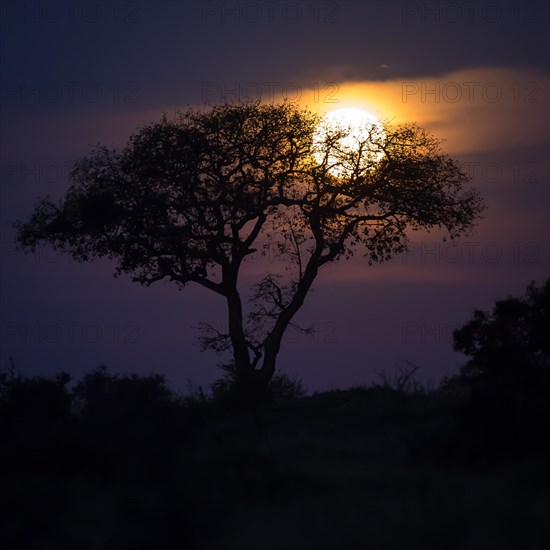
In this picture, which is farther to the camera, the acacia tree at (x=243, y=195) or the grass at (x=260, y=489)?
the acacia tree at (x=243, y=195)

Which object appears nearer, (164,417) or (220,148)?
(164,417)

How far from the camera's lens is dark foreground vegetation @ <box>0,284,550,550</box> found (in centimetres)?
1052

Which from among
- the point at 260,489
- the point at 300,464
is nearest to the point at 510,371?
the point at 300,464

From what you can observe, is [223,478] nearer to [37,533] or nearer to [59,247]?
[37,533]

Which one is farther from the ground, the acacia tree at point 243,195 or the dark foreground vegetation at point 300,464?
the acacia tree at point 243,195

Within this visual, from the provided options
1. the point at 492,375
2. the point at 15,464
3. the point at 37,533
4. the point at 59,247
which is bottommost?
the point at 37,533

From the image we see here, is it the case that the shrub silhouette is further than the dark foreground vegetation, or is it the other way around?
the shrub silhouette

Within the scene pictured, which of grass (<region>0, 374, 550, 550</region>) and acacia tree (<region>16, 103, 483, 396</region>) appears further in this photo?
acacia tree (<region>16, 103, 483, 396</region>)

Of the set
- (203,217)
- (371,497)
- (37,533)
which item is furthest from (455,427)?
(203,217)

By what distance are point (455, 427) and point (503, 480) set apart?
2.92 meters

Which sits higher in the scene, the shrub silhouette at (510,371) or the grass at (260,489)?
the shrub silhouette at (510,371)

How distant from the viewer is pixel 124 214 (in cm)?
2842

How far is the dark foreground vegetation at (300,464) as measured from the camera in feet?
34.5

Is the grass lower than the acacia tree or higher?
lower
